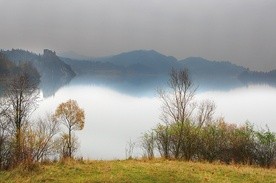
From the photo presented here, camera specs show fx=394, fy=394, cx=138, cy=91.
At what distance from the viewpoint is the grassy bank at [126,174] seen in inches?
820

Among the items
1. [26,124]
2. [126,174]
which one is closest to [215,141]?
[26,124]

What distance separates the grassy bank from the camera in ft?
68.3

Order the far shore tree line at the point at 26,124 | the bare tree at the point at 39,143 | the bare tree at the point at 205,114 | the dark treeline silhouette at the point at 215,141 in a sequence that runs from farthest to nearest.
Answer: the bare tree at the point at 205,114, the far shore tree line at the point at 26,124, the dark treeline silhouette at the point at 215,141, the bare tree at the point at 39,143

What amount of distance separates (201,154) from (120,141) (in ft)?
236

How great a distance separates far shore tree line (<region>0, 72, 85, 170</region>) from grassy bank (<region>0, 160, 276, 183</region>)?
1893mm

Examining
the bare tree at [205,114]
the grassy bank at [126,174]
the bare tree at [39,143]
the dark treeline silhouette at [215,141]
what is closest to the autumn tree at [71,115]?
the bare tree at [205,114]

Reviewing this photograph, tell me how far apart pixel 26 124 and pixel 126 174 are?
39.0 metres

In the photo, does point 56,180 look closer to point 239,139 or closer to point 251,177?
point 251,177

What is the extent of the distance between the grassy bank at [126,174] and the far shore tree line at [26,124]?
1.89 metres

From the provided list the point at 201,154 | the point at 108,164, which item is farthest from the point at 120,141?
the point at 108,164

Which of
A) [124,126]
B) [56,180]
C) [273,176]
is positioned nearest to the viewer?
[56,180]

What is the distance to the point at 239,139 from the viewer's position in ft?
151

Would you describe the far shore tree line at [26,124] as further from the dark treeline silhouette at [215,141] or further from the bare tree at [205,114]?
the bare tree at [205,114]

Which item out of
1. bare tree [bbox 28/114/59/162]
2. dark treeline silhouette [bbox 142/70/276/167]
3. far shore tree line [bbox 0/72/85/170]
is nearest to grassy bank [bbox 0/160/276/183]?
bare tree [bbox 28/114/59/162]
